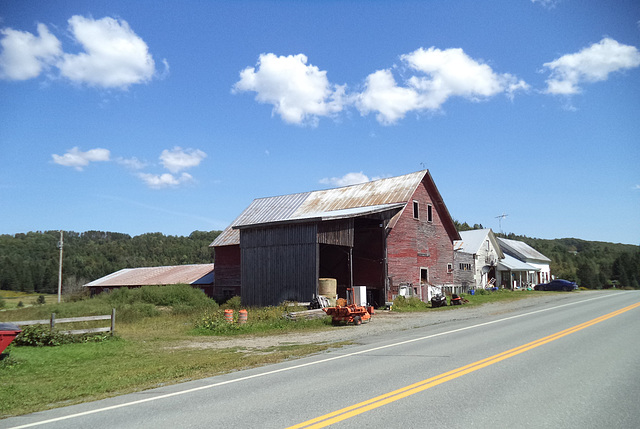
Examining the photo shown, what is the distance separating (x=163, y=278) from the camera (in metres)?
48.1

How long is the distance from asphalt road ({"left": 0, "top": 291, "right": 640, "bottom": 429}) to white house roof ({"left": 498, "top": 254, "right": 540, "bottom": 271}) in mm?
48508

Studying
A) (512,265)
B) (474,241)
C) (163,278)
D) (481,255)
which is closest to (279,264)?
(163,278)

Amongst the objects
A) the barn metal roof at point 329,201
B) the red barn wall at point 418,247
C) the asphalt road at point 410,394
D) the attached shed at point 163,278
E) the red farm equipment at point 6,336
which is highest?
the barn metal roof at point 329,201

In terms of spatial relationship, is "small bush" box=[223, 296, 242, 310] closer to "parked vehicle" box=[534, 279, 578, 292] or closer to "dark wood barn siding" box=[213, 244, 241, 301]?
"dark wood barn siding" box=[213, 244, 241, 301]

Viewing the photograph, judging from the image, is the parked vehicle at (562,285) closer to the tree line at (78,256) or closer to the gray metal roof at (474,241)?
the gray metal roof at (474,241)

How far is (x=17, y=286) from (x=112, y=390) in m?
111

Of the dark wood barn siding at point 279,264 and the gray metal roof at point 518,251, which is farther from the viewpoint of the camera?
the gray metal roof at point 518,251

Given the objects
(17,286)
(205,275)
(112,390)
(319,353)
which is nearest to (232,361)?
(319,353)

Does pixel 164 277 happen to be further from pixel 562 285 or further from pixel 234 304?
pixel 562 285

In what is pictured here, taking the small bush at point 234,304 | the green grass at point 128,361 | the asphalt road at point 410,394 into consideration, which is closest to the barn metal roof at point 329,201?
the small bush at point 234,304

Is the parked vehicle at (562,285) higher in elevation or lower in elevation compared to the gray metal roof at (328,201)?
lower

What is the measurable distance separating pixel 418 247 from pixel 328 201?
862 centimetres

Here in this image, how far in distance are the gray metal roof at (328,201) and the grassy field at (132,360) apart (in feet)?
46.3

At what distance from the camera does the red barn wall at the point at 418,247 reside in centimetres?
3438
